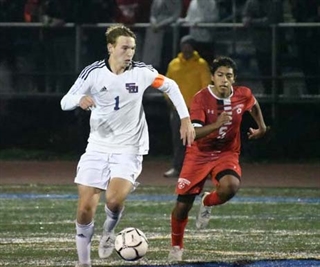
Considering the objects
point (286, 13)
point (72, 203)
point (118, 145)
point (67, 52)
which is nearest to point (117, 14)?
point (67, 52)

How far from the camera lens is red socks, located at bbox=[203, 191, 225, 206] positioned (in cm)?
1067

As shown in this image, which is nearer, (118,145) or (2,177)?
(118,145)

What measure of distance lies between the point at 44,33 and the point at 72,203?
228 inches

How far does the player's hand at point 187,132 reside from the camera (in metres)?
9.30


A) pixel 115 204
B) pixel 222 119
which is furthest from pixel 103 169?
pixel 222 119

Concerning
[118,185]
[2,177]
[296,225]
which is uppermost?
[118,185]

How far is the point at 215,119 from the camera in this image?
10.4 metres

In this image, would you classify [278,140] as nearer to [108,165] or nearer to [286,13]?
[286,13]

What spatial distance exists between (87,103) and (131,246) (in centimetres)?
109

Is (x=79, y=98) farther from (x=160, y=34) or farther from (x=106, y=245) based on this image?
(x=160, y=34)

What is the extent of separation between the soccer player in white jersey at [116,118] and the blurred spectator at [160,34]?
9.77 metres

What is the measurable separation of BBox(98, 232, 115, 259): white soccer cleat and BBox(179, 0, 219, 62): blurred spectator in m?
9.40

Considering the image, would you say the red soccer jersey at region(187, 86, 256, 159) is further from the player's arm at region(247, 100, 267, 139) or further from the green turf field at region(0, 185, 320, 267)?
the green turf field at region(0, 185, 320, 267)

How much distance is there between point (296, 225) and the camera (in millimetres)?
12719
